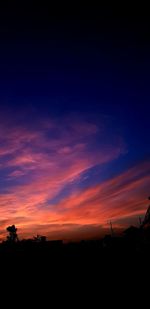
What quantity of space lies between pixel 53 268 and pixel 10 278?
5.03m

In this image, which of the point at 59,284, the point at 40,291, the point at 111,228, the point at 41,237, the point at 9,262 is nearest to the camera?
the point at 40,291

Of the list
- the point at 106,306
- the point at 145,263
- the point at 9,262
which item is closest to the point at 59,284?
the point at 106,306

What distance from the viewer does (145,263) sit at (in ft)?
71.3

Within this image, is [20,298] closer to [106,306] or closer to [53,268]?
[106,306]

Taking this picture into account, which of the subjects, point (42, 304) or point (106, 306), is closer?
point (106, 306)

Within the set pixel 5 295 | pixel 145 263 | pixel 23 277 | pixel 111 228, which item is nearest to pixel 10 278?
pixel 23 277

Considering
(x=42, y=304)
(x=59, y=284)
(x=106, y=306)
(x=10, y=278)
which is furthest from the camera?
(x=10, y=278)

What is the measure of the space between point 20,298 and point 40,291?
1.73 m

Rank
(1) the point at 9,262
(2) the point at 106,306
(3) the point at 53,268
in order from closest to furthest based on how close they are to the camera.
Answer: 1. (2) the point at 106,306
2. (3) the point at 53,268
3. (1) the point at 9,262

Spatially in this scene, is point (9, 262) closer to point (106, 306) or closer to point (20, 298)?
point (20, 298)

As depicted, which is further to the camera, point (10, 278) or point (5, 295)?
point (10, 278)

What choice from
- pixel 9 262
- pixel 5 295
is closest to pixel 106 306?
pixel 5 295

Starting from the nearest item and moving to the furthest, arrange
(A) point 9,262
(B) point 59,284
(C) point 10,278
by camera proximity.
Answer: (B) point 59,284 < (C) point 10,278 < (A) point 9,262

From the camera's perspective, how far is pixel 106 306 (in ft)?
45.0
